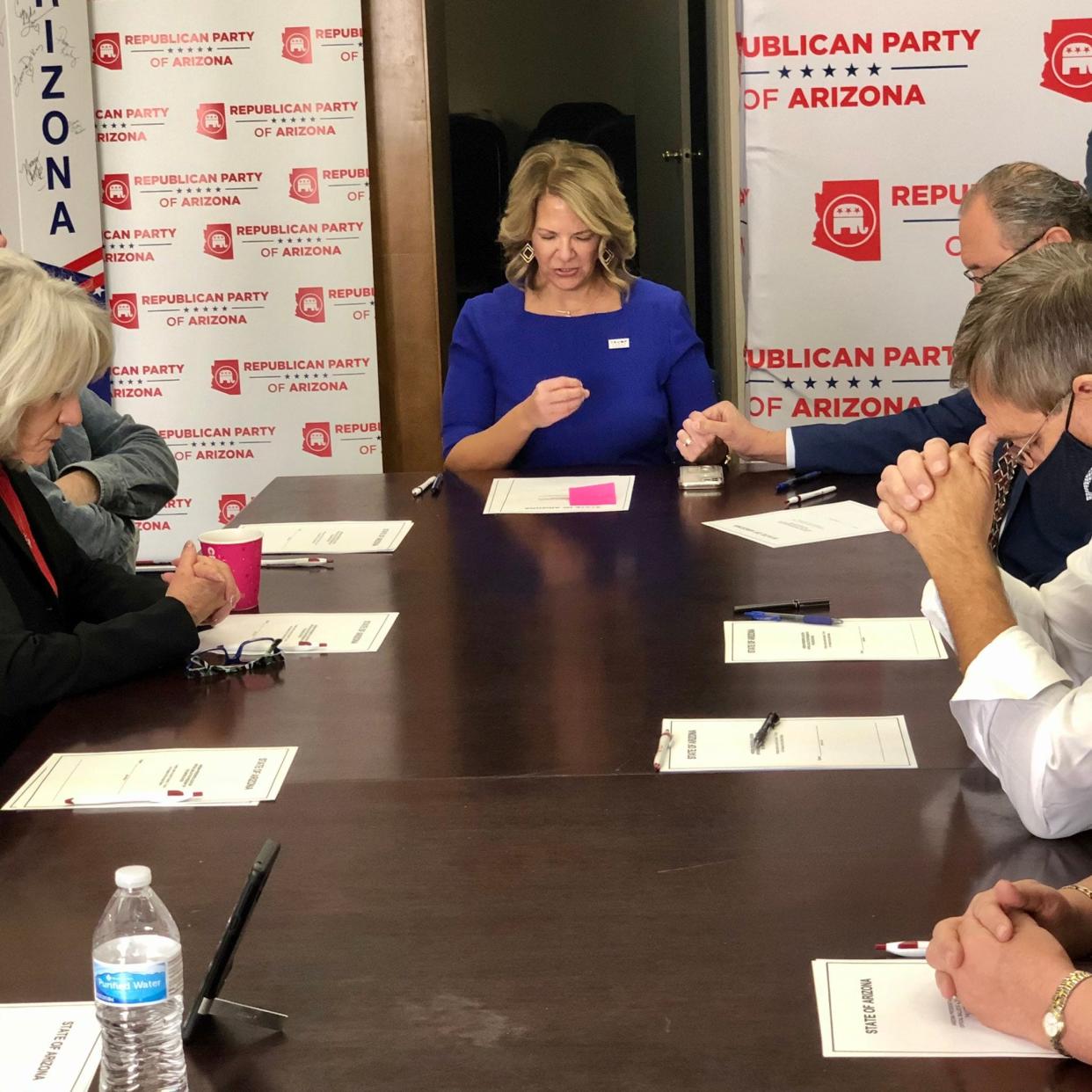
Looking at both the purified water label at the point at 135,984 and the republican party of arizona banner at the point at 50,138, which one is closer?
the purified water label at the point at 135,984

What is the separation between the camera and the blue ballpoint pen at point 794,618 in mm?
2191

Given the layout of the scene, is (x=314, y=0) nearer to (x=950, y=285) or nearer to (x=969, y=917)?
(x=950, y=285)

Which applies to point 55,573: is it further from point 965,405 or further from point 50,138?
point 50,138

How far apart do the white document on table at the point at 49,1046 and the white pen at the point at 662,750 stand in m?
0.68

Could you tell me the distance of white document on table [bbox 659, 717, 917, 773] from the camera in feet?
5.50

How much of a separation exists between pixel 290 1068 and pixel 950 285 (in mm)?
4019

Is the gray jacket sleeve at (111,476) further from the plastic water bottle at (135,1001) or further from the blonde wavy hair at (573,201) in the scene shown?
the plastic water bottle at (135,1001)

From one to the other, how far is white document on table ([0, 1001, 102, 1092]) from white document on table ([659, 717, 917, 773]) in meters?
0.70

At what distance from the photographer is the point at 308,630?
2266 millimetres

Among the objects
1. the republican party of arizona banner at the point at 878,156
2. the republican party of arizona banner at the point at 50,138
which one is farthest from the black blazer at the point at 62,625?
the republican party of arizona banner at the point at 878,156

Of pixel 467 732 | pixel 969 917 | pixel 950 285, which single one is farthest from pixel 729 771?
pixel 950 285

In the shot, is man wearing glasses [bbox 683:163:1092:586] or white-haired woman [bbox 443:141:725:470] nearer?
man wearing glasses [bbox 683:163:1092:586]

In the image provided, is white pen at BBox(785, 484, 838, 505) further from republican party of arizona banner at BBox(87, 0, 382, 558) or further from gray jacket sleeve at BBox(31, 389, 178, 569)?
republican party of arizona banner at BBox(87, 0, 382, 558)

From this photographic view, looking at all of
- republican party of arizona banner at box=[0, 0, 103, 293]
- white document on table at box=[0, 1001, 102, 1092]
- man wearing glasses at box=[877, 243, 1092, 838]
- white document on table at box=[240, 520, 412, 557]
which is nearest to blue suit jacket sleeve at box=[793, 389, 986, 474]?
white document on table at box=[240, 520, 412, 557]
